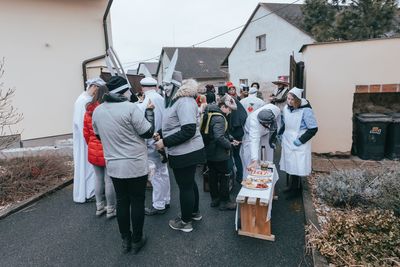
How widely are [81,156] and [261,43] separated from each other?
16.8 meters

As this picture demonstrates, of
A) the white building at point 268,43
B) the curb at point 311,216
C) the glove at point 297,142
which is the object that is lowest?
the curb at point 311,216

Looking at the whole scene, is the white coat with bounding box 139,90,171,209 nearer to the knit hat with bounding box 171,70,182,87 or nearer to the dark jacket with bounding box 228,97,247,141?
the knit hat with bounding box 171,70,182,87

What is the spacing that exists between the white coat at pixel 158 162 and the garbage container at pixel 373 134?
4.29 meters

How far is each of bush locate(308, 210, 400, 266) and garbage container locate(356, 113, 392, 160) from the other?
316 cm

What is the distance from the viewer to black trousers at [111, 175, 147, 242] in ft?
9.21

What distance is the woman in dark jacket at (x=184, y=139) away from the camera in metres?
2.97

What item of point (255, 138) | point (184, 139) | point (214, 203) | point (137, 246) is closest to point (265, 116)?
point (255, 138)

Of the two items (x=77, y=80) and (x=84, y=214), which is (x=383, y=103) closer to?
(x=84, y=214)

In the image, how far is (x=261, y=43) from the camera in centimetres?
1855

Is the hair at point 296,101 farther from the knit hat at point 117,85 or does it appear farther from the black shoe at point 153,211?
the black shoe at point 153,211

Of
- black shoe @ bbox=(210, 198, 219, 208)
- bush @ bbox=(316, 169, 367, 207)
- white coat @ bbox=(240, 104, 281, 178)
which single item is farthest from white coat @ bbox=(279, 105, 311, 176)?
black shoe @ bbox=(210, 198, 219, 208)

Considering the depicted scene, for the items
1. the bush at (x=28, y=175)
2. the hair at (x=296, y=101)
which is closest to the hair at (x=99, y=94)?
the bush at (x=28, y=175)

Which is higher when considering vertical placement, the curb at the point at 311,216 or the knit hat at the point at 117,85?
the knit hat at the point at 117,85

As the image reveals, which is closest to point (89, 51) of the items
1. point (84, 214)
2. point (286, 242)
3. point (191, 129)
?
point (84, 214)
